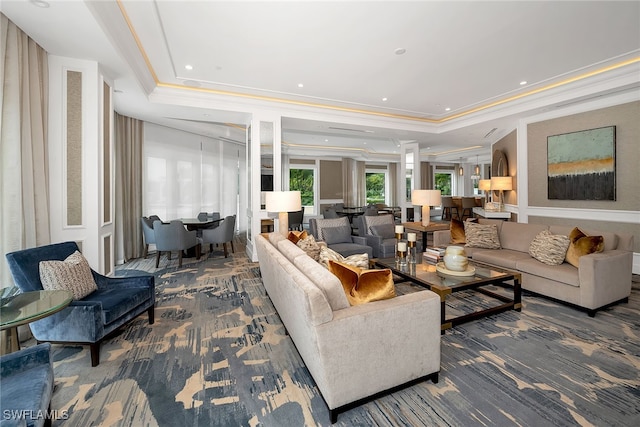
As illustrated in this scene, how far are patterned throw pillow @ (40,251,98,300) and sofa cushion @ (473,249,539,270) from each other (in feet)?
14.9

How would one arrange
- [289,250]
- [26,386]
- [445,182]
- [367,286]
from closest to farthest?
[26,386]
[367,286]
[289,250]
[445,182]

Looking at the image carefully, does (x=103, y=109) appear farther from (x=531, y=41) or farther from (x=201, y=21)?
(x=531, y=41)

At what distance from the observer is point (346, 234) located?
16.9 feet

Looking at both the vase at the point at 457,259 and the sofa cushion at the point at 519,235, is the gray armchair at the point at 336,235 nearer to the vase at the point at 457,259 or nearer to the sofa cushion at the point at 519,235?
the vase at the point at 457,259

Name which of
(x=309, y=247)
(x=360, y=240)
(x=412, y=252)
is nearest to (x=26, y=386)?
(x=309, y=247)

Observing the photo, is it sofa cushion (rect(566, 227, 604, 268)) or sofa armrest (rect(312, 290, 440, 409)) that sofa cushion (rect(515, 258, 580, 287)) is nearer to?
sofa cushion (rect(566, 227, 604, 268))

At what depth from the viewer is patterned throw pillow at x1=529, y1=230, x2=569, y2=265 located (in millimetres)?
3340

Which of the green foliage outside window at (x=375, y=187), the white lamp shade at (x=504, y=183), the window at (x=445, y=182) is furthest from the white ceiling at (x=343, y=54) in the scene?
the window at (x=445, y=182)

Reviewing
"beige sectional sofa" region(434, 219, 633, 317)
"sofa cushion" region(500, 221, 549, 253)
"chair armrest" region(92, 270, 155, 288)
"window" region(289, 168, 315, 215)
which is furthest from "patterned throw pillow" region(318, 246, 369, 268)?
"window" region(289, 168, 315, 215)

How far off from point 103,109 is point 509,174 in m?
7.93

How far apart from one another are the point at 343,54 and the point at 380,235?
3.04 metres

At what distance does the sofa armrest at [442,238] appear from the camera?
184 inches

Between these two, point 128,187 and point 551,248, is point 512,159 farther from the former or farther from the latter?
point 128,187

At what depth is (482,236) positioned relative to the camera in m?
4.29
